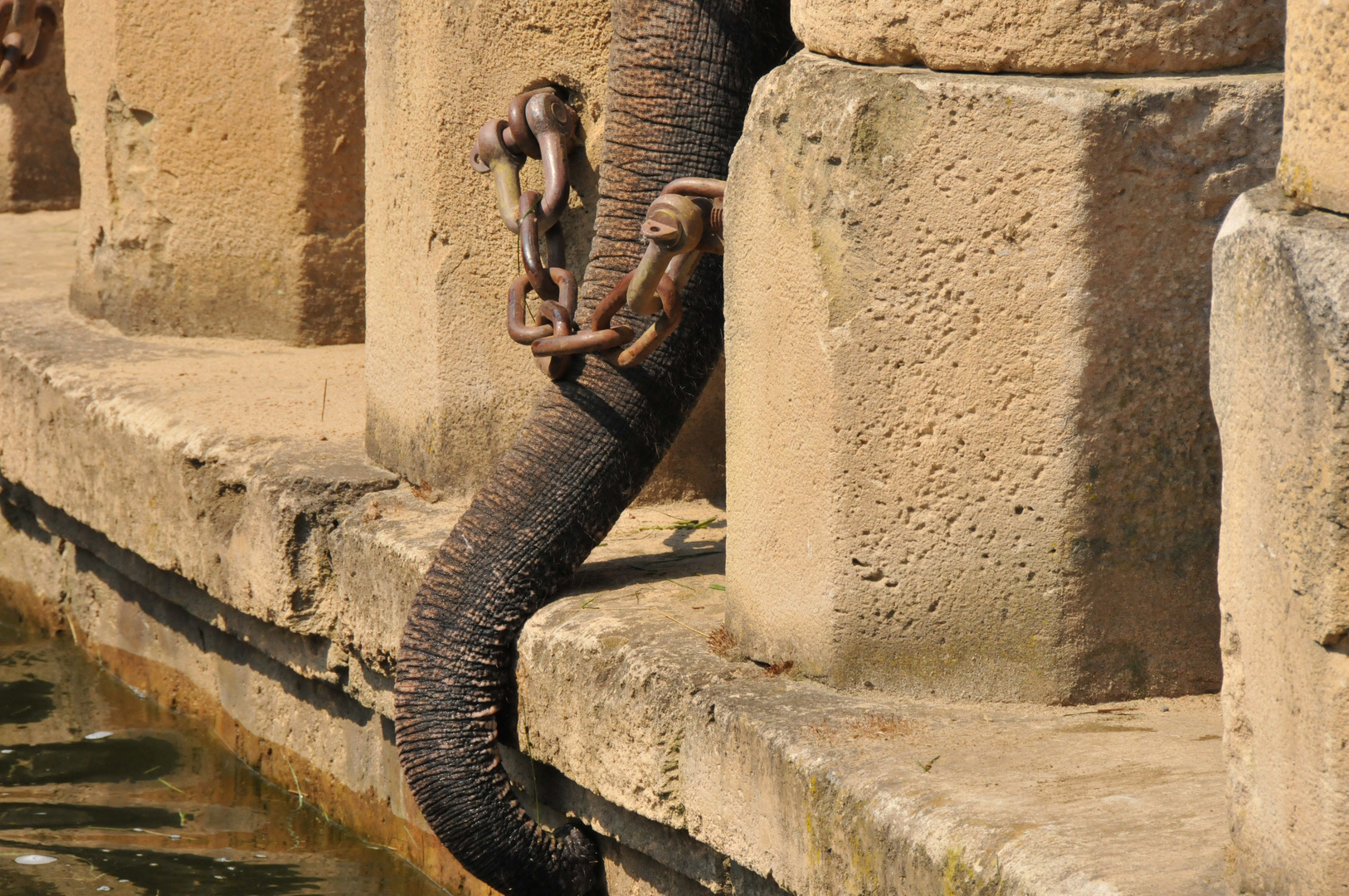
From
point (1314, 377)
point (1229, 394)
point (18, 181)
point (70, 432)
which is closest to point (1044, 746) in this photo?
point (1229, 394)

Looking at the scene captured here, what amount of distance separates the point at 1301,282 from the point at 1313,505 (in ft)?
0.73

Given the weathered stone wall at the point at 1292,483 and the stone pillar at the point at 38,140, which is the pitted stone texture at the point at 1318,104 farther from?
the stone pillar at the point at 38,140

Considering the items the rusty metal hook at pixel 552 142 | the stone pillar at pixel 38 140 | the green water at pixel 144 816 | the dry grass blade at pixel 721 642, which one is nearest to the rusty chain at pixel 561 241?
the rusty metal hook at pixel 552 142

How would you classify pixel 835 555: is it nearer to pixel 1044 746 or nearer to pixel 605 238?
pixel 1044 746

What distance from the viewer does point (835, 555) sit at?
2635 mm

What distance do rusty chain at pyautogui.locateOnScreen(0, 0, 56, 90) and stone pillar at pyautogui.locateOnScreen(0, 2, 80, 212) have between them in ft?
3.37

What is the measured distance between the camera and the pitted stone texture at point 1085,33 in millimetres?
2387

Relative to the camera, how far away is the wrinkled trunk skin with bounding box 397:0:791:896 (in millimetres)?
3154

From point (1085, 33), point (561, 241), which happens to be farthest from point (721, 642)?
point (1085, 33)

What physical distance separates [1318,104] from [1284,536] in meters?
0.44

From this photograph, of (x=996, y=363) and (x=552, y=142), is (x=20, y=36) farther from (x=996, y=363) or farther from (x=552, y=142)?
(x=996, y=363)

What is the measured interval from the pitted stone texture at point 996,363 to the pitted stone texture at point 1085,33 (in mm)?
35

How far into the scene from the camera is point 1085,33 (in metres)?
2.39

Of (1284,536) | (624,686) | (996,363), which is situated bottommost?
(624,686)
